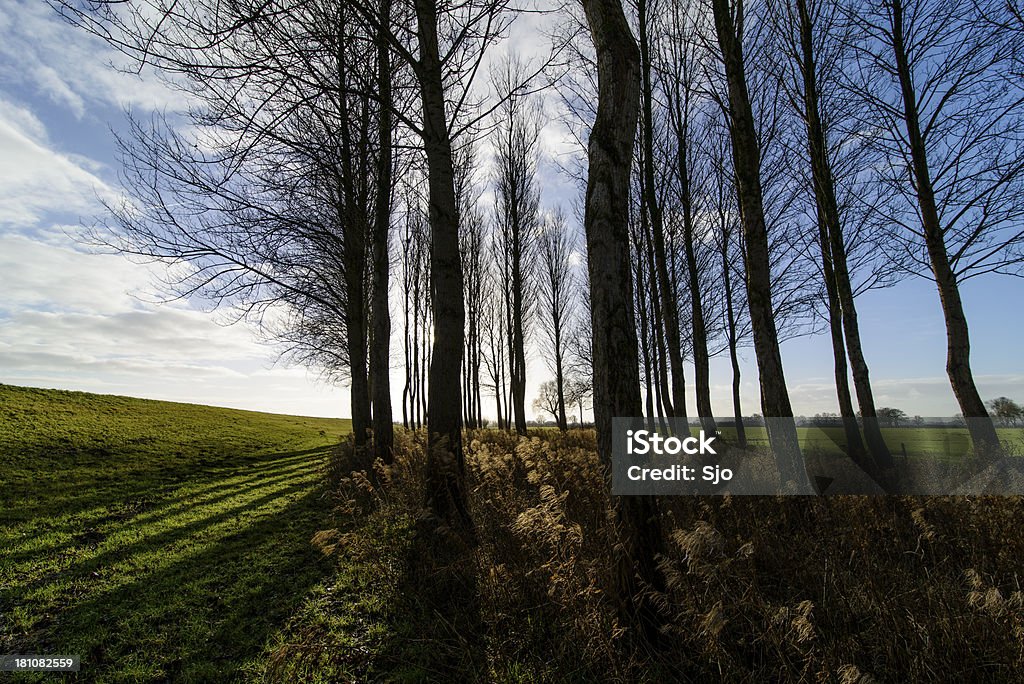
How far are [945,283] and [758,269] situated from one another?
4548 mm

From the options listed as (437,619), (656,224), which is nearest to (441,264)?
(437,619)

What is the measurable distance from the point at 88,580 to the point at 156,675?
2.78m

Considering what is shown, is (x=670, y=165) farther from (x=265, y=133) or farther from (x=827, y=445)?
(x=265, y=133)

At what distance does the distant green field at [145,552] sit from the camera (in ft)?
11.3

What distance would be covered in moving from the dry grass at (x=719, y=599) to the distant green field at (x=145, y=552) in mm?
799

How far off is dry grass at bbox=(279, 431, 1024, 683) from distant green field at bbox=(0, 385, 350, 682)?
80cm

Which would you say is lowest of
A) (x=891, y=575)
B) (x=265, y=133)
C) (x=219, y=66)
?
(x=891, y=575)

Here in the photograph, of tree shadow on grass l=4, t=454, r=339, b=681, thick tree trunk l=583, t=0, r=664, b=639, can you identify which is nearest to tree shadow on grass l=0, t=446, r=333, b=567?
tree shadow on grass l=4, t=454, r=339, b=681

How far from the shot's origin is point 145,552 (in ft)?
18.4

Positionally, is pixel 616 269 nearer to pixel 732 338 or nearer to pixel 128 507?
pixel 128 507

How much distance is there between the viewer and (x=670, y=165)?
40.6 ft

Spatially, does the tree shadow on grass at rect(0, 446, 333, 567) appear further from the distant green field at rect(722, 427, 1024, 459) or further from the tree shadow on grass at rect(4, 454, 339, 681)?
the distant green field at rect(722, 427, 1024, 459)

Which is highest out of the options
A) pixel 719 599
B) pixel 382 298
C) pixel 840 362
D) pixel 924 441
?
pixel 382 298

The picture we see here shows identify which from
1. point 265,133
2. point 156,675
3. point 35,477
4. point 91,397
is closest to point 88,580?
point 156,675
